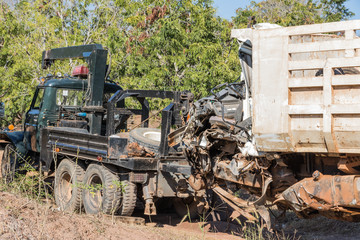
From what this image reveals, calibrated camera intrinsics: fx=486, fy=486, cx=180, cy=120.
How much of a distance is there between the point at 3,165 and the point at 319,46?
27.1ft

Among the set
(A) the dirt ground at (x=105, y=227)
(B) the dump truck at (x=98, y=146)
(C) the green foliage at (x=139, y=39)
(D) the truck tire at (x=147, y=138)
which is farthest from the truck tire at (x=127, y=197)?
(C) the green foliage at (x=139, y=39)

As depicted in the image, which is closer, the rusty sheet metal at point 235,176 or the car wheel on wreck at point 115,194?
the rusty sheet metal at point 235,176

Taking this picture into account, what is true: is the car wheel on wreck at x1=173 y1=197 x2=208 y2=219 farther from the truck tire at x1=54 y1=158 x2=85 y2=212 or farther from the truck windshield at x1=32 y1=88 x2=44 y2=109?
the truck windshield at x1=32 y1=88 x2=44 y2=109

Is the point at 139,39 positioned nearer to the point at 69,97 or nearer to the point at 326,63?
the point at 69,97

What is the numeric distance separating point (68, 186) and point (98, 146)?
1.81 metres

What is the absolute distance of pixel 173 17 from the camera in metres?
13.3

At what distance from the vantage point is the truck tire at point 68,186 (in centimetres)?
866

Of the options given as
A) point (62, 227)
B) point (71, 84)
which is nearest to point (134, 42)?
point (71, 84)

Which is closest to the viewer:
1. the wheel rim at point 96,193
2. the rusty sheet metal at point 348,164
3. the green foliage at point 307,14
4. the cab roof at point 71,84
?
the rusty sheet metal at point 348,164

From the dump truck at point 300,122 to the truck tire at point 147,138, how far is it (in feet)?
6.17

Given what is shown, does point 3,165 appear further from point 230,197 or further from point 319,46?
point 319,46

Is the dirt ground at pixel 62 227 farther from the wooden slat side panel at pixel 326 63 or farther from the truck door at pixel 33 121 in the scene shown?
the truck door at pixel 33 121

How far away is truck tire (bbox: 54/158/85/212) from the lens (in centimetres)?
866

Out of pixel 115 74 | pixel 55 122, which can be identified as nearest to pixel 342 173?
pixel 55 122
